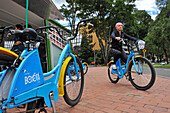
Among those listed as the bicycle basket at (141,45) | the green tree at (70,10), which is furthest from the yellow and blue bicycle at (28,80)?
the green tree at (70,10)

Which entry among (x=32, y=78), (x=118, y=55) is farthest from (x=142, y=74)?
(x=32, y=78)

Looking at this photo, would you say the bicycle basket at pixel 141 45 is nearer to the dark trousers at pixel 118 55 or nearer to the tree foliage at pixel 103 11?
the dark trousers at pixel 118 55

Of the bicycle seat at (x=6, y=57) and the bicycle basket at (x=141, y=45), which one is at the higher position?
the bicycle basket at (x=141, y=45)

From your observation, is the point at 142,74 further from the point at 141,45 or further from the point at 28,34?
the point at 28,34

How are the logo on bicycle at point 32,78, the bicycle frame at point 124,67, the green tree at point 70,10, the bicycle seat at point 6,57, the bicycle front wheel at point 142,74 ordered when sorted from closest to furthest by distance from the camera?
the bicycle seat at point 6,57 < the logo on bicycle at point 32,78 < the bicycle front wheel at point 142,74 < the bicycle frame at point 124,67 < the green tree at point 70,10

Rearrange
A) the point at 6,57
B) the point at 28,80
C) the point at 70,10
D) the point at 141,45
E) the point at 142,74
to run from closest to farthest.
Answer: the point at 6,57 < the point at 28,80 < the point at 141,45 < the point at 142,74 < the point at 70,10

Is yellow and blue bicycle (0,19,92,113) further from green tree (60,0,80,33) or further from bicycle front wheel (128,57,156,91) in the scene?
green tree (60,0,80,33)

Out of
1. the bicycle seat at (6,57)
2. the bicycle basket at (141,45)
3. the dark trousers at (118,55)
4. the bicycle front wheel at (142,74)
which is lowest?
the bicycle front wheel at (142,74)

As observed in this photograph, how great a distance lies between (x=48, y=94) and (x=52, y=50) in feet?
18.1

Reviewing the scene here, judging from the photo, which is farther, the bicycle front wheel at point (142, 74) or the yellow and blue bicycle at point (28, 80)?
the bicycle front wheel at point (142, 74)

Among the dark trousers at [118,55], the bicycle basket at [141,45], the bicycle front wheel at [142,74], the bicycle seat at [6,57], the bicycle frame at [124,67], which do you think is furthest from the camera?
the dark trousers at [118,55]

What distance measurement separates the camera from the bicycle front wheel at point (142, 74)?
3.18m

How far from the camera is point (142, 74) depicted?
3.41 metres

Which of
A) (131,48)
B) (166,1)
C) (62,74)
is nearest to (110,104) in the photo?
(62,74)
